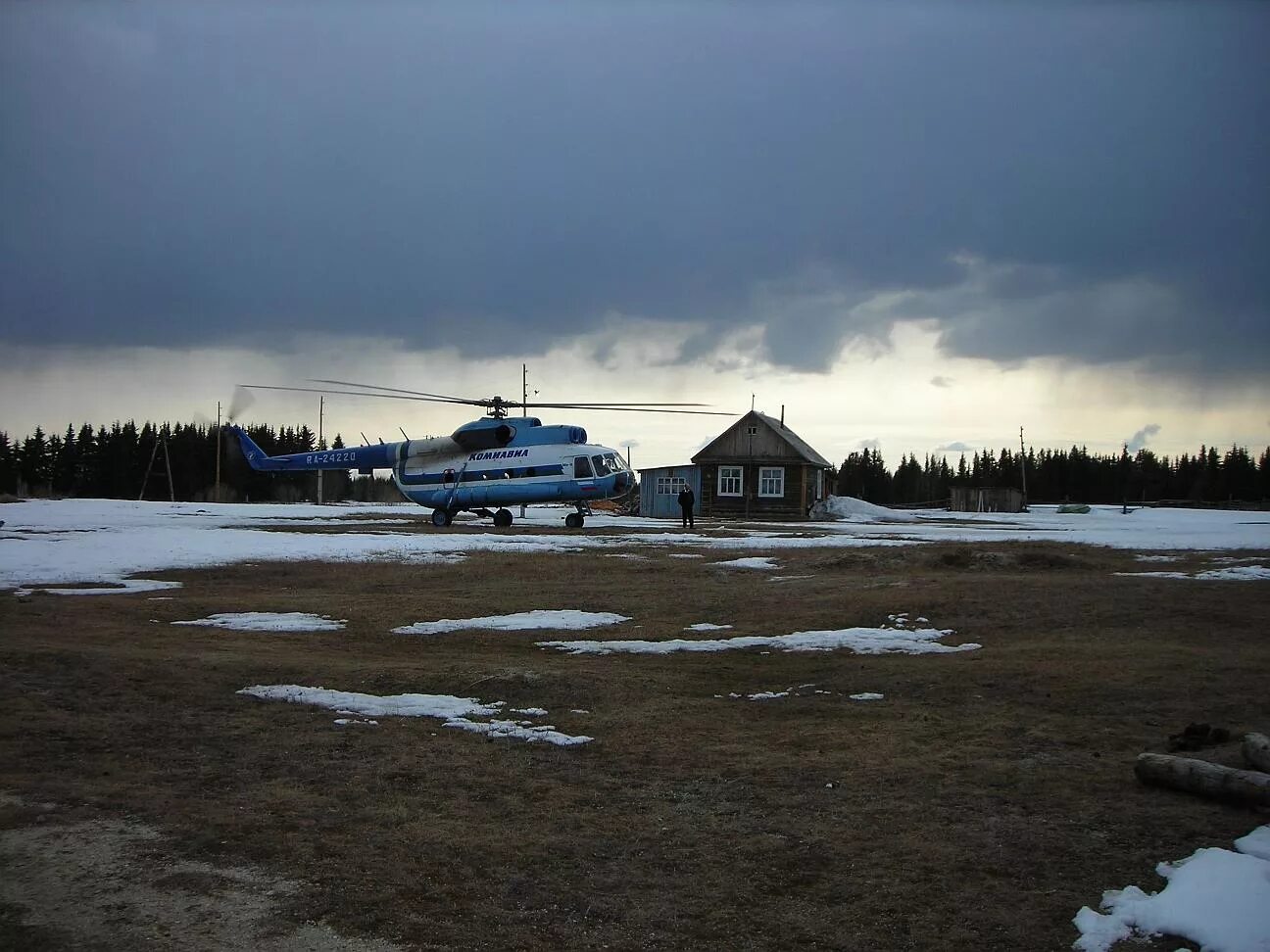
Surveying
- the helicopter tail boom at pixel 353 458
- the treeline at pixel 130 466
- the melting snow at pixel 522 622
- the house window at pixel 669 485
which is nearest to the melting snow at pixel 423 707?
the melting snow at pixel 522 622

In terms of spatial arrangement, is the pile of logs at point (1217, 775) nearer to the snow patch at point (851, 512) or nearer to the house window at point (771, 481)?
the snow patch at point (851, 512)

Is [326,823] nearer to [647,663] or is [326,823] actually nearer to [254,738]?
[254,738]

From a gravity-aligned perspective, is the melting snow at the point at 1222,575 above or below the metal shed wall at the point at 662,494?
below

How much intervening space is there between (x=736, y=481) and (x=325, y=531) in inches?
980

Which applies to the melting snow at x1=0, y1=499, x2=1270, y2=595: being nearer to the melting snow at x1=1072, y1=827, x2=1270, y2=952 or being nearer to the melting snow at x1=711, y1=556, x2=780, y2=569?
the melting snow at x1=711, y1=556, x2=780, y2=569

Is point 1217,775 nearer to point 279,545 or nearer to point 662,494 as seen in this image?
point 279,545

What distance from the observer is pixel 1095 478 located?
114 m

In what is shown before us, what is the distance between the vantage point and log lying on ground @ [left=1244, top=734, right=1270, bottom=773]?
6.26 meters

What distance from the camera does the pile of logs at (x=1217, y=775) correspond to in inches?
228

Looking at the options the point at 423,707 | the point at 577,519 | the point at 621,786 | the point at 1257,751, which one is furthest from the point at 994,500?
the point at 621,786

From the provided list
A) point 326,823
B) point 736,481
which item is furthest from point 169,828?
point 736,481

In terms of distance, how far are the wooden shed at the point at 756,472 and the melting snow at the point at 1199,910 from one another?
149 feet

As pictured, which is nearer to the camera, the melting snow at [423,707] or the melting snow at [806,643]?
the melting snow at [423,707]

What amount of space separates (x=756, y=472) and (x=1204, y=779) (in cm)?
4552
